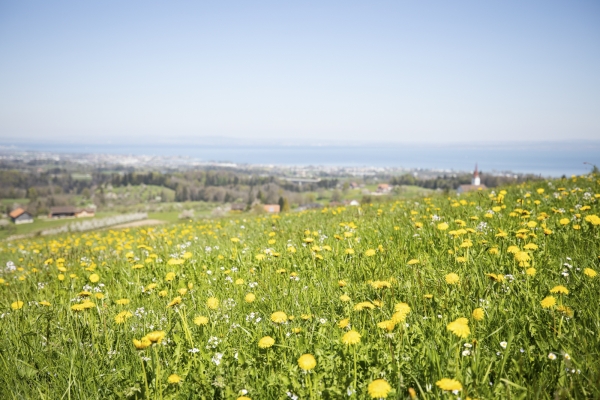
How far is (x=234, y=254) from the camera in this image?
4.61m

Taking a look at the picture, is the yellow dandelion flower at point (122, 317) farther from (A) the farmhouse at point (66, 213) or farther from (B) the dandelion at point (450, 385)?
(A) the farmhouse at point (66, 213)

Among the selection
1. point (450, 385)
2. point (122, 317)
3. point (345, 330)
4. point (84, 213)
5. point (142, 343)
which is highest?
point (450, 385)

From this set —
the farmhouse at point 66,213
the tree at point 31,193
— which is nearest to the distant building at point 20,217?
the farmhouse at point 66,213

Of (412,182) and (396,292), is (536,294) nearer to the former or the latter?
(396,292)

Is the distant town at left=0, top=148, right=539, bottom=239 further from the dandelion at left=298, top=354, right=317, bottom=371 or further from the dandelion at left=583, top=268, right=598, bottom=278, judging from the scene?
the dandelion at left=298, top=354, right=317, bottom=371

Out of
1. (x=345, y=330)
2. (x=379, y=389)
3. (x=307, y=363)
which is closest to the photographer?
(x=379, y=389)

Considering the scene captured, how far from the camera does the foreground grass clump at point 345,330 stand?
69.4 inches

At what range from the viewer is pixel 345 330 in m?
2.32

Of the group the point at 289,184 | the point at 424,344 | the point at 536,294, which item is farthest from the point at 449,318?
the point at 289,184

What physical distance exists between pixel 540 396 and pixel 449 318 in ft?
2.42

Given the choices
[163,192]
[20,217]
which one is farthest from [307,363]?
[163,192]

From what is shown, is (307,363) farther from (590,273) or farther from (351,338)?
(590,273)

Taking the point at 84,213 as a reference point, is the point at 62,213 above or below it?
below

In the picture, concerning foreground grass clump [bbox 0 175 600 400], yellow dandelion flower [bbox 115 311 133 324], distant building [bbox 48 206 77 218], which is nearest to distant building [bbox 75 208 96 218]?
distant building [bbox 48 206 77 218]
